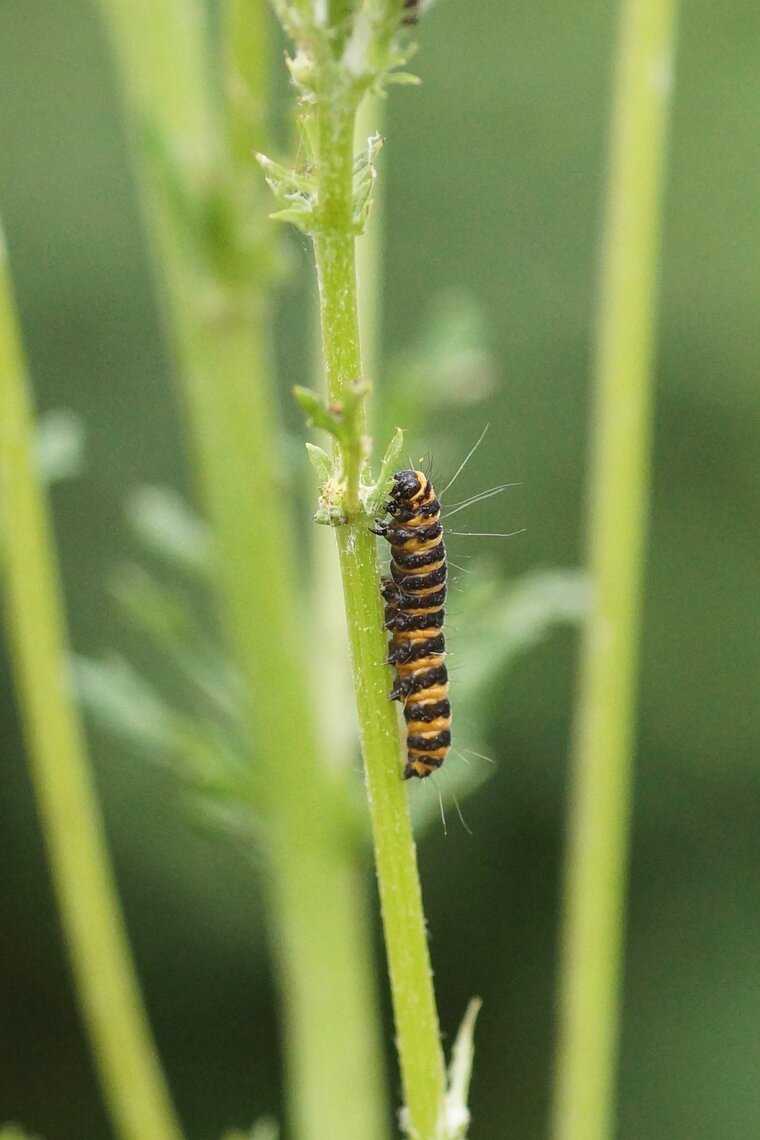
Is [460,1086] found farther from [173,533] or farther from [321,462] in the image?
[173,533]

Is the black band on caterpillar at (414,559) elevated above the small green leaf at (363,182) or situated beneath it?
situated beneath

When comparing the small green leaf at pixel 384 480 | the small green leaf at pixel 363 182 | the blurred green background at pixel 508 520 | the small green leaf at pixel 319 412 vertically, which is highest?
the small green leaf at pixel 363 182

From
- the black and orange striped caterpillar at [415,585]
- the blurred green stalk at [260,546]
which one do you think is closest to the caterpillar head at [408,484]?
the black and orange striped caterpillar at [415,585]

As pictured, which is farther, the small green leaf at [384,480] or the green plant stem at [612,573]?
the green plant stem at [612,573]

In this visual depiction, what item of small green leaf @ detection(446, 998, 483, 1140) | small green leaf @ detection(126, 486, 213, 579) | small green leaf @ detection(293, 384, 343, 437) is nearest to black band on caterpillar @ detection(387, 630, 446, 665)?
small green leaf @ detection(446, 998, 483, 1140)

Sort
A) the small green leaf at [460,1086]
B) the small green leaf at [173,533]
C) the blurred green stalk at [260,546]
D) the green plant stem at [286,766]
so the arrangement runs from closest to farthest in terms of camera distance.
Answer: the small green leaf at [460,1086] → the blurred green stalk at [260,546] → the green plant stem at [286,766] → the small green leaf at [173,533]

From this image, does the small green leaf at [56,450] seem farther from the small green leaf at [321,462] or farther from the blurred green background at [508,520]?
the blurred green background at [508,520]

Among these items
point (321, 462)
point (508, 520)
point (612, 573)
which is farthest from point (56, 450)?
point (508, 520)

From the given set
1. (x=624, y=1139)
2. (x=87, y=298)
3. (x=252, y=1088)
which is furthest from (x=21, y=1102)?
(x=87, y=298)
